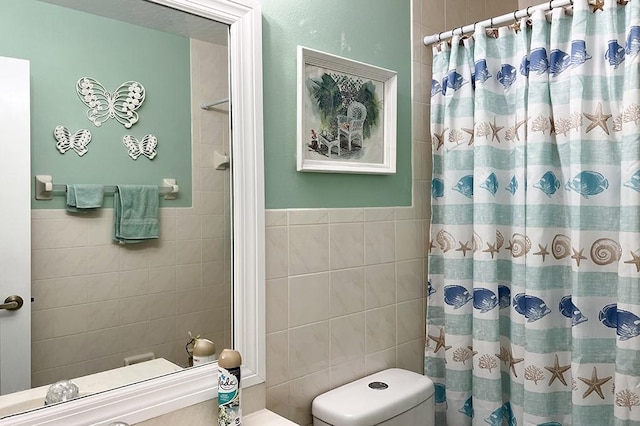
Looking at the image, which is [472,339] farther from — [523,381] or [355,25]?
[355,25]

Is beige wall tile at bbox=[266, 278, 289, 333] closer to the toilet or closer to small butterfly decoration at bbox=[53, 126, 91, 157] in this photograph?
the toilet

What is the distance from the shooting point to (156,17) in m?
1.15

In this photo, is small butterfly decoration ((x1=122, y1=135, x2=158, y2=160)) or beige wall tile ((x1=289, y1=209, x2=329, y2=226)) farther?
beige wall tile ((x1=289, y1=209, x2=329, y2=226))

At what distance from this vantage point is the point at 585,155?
141cm

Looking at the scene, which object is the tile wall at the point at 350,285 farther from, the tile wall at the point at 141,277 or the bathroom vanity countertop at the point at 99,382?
the bathroom vanity countertop at the point at 99,382

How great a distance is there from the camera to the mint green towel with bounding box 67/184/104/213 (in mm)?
1036

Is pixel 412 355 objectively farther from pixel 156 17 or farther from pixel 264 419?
pixel 156 17

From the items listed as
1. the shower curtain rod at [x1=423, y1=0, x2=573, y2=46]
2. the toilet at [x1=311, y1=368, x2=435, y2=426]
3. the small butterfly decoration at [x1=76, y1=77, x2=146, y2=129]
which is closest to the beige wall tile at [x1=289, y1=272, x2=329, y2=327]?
the toilet at [x1=311, y1=368, x2=435, y2=426]

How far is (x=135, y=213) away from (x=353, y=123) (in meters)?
0.77

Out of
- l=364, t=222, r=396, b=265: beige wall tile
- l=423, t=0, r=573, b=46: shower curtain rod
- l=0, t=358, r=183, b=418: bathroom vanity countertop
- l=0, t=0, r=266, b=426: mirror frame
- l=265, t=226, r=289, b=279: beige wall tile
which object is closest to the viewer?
l=0, t=358, r=183, b=418: bathroom vanity countertop

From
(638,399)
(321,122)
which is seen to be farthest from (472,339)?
(321,122)

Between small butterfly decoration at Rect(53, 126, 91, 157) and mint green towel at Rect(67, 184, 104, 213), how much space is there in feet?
0.24

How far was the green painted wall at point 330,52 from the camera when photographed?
1371 millimetres

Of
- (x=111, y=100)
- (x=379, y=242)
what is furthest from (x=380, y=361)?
(x=111, y=100)
